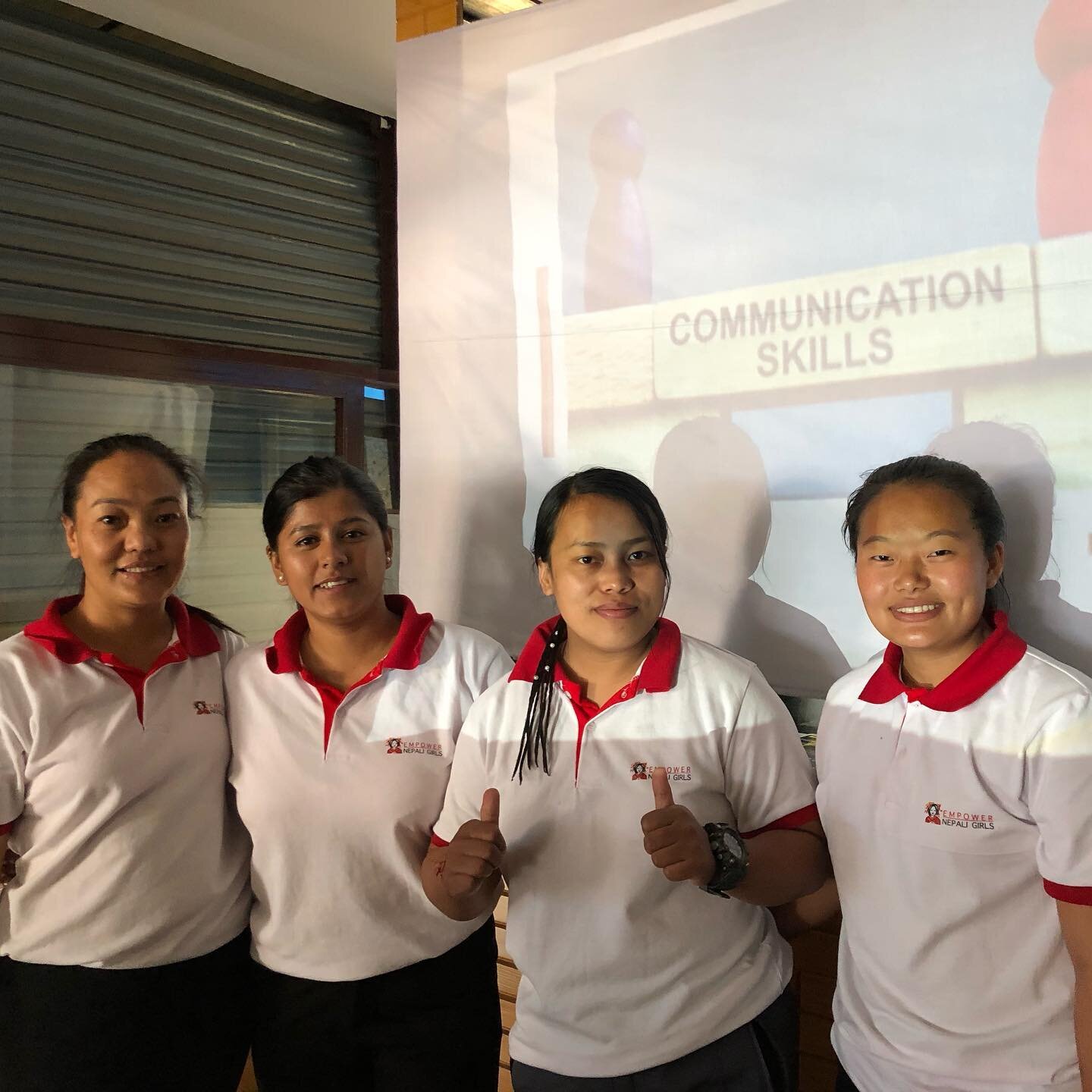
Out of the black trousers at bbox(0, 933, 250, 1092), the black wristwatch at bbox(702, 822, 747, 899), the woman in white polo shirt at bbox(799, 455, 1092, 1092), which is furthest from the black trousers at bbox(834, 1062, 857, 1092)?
the black trousers at bbox(0, 933, 250, 1092)

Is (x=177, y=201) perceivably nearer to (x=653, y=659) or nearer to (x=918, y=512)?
(x=653, y=659)

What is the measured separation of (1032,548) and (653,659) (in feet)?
2.08

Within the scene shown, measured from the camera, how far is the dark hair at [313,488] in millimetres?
1507

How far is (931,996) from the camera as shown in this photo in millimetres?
1132

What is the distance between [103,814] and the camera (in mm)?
1381

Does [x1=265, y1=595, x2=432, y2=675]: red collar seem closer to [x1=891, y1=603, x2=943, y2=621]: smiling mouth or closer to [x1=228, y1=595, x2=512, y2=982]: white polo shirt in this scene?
[x1=228, y1=595, x2=512, y2=982]: white polo shirt

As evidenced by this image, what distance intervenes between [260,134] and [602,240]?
1.86 metres

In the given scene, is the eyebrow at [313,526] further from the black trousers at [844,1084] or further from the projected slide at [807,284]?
the black trousers at [844,1084]

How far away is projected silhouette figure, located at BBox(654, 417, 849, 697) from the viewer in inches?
67.9

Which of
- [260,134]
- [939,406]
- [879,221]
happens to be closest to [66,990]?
[939,406]

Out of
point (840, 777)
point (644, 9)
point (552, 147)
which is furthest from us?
point (552, 147)

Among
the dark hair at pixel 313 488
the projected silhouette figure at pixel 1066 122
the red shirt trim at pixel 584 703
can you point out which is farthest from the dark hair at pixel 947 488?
the dark hair at pixel 313 488

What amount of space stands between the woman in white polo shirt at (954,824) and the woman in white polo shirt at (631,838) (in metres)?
0.09

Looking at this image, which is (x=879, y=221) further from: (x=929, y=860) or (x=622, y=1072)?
(x=622, y=1072)
